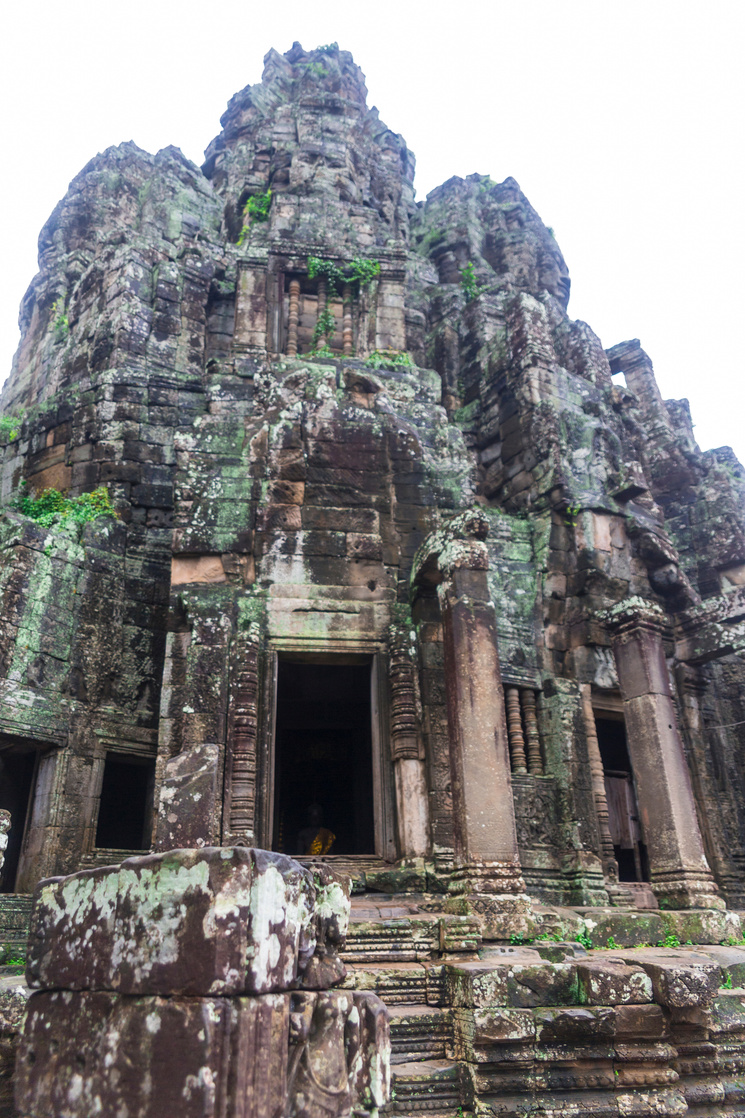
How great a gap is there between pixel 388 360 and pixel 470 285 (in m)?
8.36

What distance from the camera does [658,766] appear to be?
929 cm

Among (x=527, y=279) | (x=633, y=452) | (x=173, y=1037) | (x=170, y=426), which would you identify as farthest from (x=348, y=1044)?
(x=527, y=279)

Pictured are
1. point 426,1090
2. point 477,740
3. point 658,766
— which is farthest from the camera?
point 658,766

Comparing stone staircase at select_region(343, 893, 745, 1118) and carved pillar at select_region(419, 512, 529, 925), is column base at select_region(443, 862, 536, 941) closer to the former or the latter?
carved pillar at select_region(419, 512, 529, 925)

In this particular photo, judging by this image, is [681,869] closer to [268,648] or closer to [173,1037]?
[268,648]

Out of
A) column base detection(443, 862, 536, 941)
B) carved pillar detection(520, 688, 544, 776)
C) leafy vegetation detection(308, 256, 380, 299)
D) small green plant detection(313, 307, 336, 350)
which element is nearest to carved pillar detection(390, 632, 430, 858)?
column base detection(443, 862, 536, 941)

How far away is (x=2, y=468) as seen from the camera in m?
15.6

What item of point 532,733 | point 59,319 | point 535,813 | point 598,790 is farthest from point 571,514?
point 59,319

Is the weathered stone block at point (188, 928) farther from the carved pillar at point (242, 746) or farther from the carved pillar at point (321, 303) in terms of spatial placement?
the carved pillar at point (321, 303)

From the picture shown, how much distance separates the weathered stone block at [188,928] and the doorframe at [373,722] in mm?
6075

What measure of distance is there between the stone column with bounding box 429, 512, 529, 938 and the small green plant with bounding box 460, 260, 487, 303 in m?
12.1

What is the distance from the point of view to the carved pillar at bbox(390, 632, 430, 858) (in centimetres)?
915

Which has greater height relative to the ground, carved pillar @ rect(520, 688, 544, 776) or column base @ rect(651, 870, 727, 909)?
carved pillar @ rect(520, 688, 544, 776)

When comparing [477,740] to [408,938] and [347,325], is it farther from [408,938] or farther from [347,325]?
[347,325]
